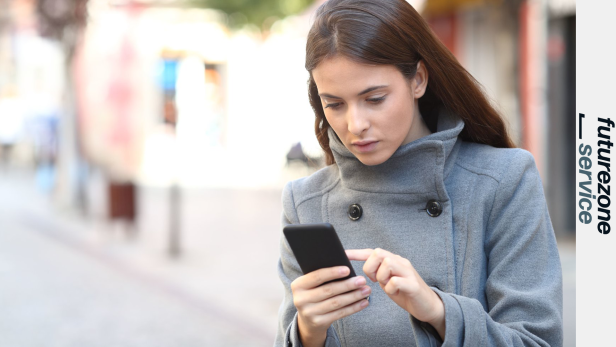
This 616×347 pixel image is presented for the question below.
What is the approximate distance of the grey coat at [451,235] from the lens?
74.2 inches

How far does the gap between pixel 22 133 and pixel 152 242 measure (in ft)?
58.7

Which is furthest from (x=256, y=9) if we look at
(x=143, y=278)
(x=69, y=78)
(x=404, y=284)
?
(x=404, y=284)

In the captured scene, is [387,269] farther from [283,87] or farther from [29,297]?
[283,87]

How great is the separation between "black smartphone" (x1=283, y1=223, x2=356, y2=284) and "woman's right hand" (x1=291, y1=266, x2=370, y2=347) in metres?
0.02

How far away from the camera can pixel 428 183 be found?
6.94 ft

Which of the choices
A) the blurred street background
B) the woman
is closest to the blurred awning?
the blurred street background

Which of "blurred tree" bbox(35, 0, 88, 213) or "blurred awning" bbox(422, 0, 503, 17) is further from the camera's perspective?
"blurred tree" bbox(35, 0, 88, 213)

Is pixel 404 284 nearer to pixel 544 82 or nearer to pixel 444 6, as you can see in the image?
pixel 544 82

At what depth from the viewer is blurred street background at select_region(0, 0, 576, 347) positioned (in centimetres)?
723

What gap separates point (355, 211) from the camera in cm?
220

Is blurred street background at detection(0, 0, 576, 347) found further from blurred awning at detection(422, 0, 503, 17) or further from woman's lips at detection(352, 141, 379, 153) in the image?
woman's lips at detection(352, 141, 379, 153)

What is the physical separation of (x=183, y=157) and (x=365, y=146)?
2401 centimetres
